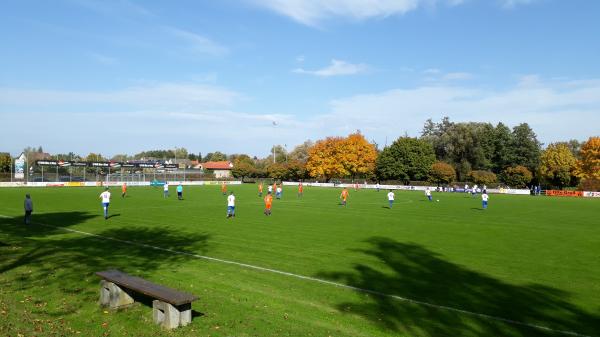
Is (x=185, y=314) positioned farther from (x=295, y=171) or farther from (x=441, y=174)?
(x=295, y=171)

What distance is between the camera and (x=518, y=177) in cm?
8081

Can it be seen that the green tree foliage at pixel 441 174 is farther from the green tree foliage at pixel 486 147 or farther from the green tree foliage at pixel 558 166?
the green tree foliage at pixel 558 166

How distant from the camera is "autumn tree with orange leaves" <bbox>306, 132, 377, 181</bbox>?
10150 cm

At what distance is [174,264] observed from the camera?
1416cm

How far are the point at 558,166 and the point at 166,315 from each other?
285ft

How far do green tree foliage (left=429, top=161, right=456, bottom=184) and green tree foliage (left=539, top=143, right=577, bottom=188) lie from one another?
16466 mm

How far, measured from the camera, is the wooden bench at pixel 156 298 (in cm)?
792

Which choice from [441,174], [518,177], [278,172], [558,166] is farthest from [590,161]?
[278,172]

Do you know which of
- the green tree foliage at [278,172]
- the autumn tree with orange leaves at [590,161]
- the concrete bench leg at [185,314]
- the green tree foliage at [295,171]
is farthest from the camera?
the green tree foliage at [278,172]

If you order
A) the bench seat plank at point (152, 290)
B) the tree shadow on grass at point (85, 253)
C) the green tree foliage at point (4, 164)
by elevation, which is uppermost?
the green tree foliage at point (4, 164)

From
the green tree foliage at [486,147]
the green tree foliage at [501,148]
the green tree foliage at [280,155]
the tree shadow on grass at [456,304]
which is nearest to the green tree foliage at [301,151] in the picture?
the green tree foliage at [280,155]

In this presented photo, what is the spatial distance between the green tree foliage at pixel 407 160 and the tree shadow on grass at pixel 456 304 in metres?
76.1

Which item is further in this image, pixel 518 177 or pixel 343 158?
pixel 343 158

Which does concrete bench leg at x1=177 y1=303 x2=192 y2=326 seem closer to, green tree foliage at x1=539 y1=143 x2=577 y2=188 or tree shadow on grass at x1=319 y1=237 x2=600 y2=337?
tree shadow on grass at x1=319 y1=237 x2=600 y2=337
